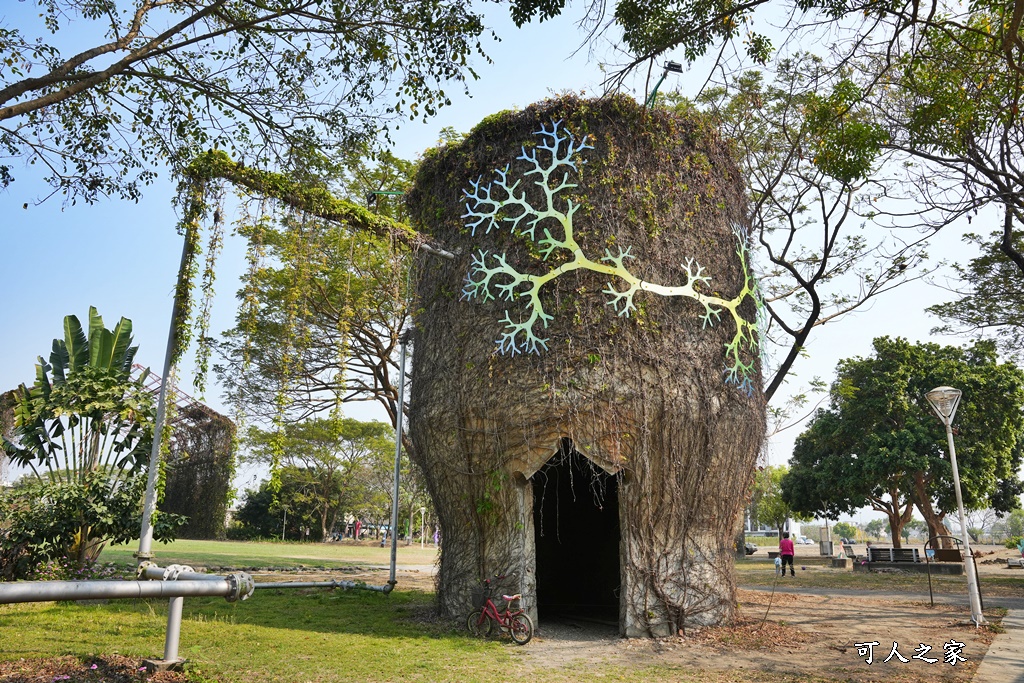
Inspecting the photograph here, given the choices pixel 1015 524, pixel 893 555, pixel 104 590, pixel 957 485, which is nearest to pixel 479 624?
pixel 104 590

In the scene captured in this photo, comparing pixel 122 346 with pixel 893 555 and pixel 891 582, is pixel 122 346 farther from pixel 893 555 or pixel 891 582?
pixel 893 555

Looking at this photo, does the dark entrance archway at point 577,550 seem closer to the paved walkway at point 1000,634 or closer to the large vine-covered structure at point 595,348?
the large vine-covered structure at point 595,348

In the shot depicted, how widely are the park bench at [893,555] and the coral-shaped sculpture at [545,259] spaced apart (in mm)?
18561

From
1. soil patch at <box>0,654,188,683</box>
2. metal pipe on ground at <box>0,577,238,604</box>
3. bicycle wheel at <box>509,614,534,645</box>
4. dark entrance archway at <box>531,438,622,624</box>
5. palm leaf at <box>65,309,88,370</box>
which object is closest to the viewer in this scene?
metal pipe on ground at <box>0,577,238,604</box>

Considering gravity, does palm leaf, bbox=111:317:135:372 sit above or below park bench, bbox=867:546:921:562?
above

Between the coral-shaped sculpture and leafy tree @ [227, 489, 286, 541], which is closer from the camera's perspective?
the coral-shaped sculpture

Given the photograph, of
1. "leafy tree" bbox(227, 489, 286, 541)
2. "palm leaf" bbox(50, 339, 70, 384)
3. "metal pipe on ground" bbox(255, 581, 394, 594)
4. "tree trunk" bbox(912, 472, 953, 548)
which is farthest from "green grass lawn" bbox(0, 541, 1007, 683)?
"leafy tree" bbox(227, 489, 286, 541)

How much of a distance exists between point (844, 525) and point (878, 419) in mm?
84170

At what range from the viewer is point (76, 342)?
14.4 m

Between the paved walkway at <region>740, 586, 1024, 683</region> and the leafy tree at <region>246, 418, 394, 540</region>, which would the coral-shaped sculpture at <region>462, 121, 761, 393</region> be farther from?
the leafy tree at <region>246, 418, 394, 540</region>

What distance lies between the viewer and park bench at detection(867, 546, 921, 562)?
25312 millimetres

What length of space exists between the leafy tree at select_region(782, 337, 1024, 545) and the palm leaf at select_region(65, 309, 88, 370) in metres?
24.2

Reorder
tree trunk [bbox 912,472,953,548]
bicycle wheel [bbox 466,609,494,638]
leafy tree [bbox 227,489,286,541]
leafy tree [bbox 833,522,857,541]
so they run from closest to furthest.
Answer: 1. bicycle wheel [bbox 466,609,494,638]
2. tree trunk [bbox 912,472,953,548]
3. leafy tree [bbox 227,489,286,541]
4. leafy tree [bbox 833,522,857,541]

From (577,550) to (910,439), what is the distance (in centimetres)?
1739
